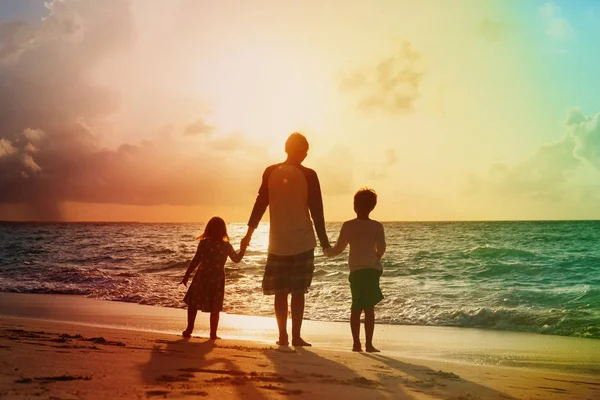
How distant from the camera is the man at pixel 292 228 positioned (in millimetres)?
6402

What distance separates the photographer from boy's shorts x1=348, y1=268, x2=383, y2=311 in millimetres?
6602

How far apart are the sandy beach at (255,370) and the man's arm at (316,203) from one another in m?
1.23

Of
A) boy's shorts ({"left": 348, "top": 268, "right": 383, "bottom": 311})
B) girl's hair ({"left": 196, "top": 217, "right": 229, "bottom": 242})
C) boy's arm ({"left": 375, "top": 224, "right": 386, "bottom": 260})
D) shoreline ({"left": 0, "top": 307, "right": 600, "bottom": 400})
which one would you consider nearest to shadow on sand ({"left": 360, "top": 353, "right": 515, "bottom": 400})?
shoreline ({"left": 0, "top": 307, "right": 600, "bottom": 400})

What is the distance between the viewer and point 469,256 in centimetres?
2423

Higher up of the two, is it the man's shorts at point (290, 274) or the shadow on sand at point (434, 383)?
the man's shorts at point (290, 274)

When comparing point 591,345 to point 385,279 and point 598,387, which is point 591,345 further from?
point 385,279

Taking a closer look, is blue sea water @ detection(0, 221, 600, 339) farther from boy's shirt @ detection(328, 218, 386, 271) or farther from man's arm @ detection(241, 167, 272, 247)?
man's arm @ detection(241, 167, 272, 247)

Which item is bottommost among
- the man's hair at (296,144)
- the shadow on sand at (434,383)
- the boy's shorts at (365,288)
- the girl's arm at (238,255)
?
the shadow on sand at (434,383)

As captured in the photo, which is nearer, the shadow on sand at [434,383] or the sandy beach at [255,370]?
the sandy beach at [255,370]

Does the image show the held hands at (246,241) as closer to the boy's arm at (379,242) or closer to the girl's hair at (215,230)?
the girl's hair at (215,230)

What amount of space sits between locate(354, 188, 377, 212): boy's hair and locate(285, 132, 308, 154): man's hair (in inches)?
30.8

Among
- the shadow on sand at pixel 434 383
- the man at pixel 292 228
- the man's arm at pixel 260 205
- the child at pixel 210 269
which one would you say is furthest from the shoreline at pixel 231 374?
the man's arm at pixel 260 205

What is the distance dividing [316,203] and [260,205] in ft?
2.14

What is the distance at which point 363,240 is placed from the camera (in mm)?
6594
